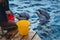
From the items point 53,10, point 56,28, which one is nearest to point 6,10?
point 56,28

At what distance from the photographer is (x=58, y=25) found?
11.8ft

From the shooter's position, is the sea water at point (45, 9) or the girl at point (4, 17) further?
the sea water at point (45, 9)

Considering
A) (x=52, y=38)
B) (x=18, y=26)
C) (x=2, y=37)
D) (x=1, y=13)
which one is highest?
(x=1, y=13)

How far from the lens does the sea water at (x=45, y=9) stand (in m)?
3.15

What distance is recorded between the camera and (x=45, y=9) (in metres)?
4.57

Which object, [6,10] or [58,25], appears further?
[58,25]

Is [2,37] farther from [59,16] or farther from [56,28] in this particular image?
[59,16]

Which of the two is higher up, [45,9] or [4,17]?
[4,17]

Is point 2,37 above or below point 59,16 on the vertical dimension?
above

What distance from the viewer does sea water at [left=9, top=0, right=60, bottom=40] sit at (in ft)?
10.3

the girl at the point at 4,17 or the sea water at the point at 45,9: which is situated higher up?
the girl at the point at 4,17

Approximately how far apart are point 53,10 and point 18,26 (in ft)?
9.81

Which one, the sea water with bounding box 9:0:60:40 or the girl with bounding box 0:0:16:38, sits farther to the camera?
the sea water with bounding box 9:0:60:40

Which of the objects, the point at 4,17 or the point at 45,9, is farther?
the point at 45,9
